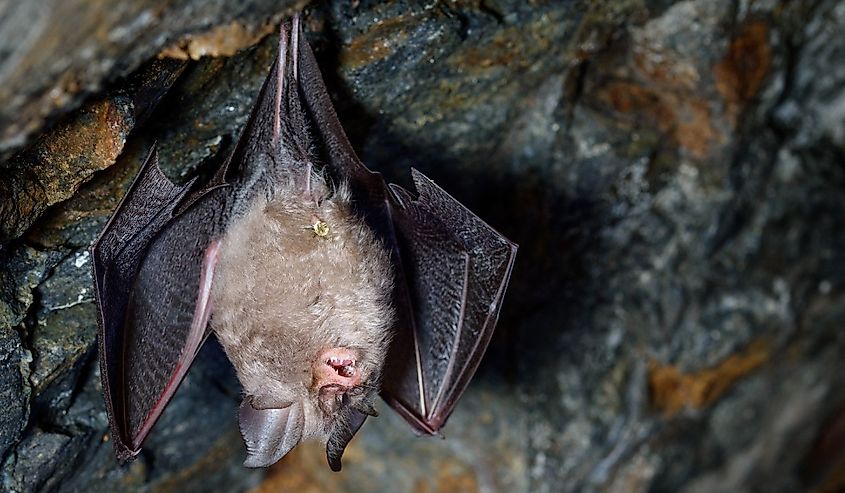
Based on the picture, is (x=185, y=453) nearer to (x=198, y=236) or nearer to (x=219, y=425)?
(x=219, y=425)

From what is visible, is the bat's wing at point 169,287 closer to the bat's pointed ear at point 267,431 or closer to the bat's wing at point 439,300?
the bat's pointed ear at point 267,431

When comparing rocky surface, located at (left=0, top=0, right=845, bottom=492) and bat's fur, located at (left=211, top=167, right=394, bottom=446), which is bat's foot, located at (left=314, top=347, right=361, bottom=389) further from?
rocky surface, located at (left=0, top=0, right=845, bottom=492)

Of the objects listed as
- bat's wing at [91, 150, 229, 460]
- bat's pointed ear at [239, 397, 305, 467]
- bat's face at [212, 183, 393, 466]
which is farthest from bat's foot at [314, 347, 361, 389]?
bat's wing at [91, 150, 229, 460]

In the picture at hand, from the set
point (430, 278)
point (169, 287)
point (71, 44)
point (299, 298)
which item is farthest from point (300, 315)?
point (71, 44)

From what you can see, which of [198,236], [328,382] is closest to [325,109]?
[198,236]

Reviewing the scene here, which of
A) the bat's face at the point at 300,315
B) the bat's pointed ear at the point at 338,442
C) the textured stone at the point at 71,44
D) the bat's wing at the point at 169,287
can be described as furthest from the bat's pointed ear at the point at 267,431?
→ the textured stone at the point at 71,44
